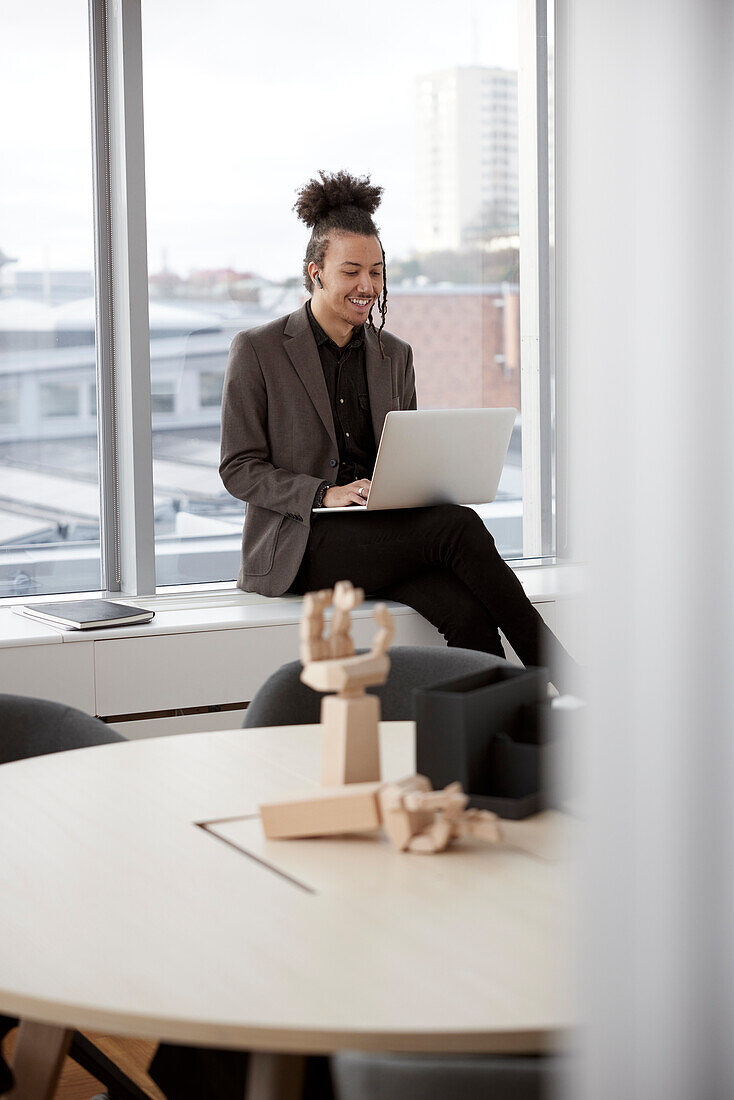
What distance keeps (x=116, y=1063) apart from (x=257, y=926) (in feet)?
4.47

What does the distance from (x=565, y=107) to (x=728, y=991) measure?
0.22 m

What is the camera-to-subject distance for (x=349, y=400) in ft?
11.9

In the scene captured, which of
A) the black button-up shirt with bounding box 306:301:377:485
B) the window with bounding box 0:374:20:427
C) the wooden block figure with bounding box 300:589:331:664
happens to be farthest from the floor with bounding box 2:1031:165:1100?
the window with bounding box 0:374:20:427

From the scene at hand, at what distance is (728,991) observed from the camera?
0.94 ft

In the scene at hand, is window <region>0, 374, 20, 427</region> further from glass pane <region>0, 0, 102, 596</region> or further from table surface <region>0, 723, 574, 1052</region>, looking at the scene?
table surface <region>0, 723, 574, 1052</region>

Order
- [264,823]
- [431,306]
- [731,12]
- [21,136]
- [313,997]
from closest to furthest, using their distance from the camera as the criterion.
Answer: [731,12], [313,997], [264,823], [21,136], [431,306]

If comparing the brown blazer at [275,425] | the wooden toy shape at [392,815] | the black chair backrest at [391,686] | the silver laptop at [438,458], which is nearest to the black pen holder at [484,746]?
the wooden toy shape at [392,815]

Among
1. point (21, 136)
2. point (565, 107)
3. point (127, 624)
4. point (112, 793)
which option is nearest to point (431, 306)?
point (21, 136)

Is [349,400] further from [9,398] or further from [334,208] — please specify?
[9,398]

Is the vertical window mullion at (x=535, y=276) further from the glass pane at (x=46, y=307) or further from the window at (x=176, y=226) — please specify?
the glass pane at (x=46, y=307)

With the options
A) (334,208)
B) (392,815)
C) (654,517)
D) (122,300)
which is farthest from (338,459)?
(654,517)

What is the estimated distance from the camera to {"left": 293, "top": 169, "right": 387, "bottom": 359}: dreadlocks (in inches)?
139

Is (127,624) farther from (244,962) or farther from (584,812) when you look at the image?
(584,812)

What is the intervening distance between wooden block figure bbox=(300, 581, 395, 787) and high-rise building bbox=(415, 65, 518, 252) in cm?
337
